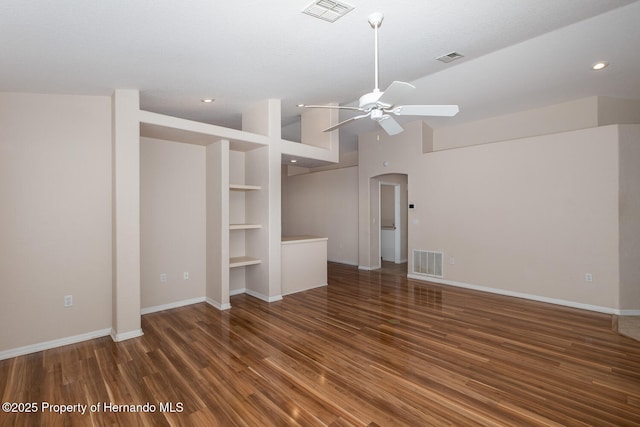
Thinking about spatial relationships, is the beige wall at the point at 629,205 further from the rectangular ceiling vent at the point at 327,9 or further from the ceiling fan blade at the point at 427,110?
the rectangular ceiling vent at the point at 327,9

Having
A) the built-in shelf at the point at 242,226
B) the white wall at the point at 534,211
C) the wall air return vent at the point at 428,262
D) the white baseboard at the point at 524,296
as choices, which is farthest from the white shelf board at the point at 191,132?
the white baseboard at the point at 524,296

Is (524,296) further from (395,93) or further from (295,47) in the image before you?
(295,47)

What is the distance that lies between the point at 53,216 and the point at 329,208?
19.5 ft

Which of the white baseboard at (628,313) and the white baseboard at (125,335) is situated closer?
the white baseboard at (125,335)

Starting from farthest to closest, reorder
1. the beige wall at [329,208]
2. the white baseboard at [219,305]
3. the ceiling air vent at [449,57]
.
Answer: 1. the beige wall at [329,208]
2. the white baseboard at [219,305]
3. the ceiling air vent at [449,57]

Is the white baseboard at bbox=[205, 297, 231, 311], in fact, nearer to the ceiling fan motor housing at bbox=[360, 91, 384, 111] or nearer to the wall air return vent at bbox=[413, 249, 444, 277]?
the ceiling fan motor housing at bbox=[360, 91, 384, 111]

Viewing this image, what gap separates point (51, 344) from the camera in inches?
132

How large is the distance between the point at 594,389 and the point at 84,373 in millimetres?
4310

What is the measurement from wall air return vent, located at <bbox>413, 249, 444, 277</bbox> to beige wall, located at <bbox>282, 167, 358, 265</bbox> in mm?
1779

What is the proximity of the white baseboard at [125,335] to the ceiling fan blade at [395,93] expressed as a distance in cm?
364

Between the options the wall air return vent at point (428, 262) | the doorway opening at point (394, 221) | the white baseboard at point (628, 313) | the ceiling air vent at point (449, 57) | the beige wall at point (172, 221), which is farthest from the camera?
the doorway opening at point (394, 221)

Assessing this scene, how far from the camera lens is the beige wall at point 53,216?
317 centimetres

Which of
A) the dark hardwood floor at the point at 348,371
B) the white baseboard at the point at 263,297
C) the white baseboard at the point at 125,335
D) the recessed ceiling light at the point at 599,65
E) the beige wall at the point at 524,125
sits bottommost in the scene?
the dark hardwood floor at the point at 348,371

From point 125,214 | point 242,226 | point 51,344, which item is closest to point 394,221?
point 242,226
